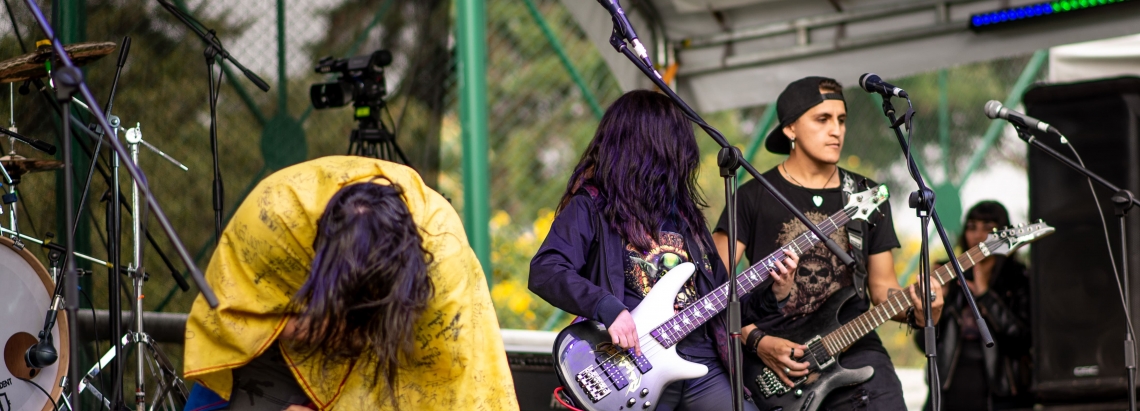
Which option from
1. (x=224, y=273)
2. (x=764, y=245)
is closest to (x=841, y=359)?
(x=764, y=245)

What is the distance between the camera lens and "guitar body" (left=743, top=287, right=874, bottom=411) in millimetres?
4078

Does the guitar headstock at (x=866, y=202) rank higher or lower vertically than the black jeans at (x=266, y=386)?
higher

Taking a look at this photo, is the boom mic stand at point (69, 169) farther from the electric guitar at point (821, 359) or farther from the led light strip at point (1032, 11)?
the led light strip at point (1032, 11)

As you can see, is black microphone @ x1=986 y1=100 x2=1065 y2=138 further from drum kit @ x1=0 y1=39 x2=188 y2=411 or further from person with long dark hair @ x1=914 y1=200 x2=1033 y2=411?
drum kit @ x1=0 y1=39 x2=188 y2=411

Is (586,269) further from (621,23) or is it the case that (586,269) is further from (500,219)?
(500,219)

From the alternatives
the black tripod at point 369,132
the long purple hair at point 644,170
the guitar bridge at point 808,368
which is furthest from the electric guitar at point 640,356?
the black tripod at point 369,132

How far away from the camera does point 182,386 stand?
443 cm

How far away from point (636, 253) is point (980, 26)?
121 inches

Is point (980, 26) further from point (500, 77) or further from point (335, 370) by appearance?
point (500, 77)

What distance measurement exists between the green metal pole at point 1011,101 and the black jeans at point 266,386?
7.75 m

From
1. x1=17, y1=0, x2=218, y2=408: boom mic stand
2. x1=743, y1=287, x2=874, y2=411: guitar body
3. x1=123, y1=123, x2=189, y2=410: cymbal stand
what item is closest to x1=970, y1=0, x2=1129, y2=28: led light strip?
x1=743, y1=287, x2=874, y2=411: guitar body

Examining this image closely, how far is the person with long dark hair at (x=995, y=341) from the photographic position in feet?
20.4

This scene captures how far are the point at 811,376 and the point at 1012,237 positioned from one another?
1.20m

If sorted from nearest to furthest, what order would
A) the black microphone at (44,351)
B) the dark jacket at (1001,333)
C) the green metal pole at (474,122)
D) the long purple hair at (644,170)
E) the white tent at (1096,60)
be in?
the long purple hair at (644,170), the black microphone at (44,351), the green metal pole at (474,122), the dark jacket at (1001,333), the white tent at (1096,60)
